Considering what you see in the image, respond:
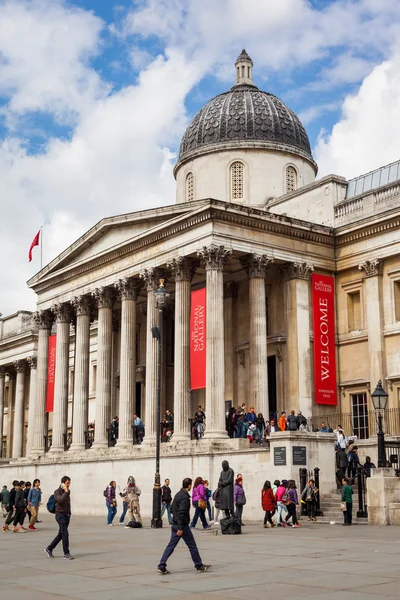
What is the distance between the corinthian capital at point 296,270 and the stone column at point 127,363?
294 inches

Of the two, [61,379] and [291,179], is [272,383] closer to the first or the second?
[291,179]

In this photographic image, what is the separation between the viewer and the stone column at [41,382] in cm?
4444

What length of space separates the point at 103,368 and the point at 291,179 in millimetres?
14076

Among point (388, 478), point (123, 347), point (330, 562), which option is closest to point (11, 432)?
point (123, 347)

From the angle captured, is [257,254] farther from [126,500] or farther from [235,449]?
[126,500]

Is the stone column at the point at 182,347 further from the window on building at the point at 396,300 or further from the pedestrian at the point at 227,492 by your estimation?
the pedestrian at the point at 227,492

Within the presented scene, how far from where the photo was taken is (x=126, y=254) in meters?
39.4

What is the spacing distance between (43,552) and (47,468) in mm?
23296

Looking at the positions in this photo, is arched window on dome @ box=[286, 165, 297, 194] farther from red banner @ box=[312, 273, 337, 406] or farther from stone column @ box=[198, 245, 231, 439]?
stone column @ box=[198, 245, 231, 439]

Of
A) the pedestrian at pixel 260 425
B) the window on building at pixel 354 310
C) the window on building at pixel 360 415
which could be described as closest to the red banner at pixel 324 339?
the window on building at pixel 354 310

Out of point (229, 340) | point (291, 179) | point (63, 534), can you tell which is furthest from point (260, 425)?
point (291, 179)

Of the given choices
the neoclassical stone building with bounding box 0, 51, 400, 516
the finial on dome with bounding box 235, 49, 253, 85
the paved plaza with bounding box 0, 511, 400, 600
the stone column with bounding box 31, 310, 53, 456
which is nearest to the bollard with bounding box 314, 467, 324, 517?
the paved plaza with bounding box 0, 511, 400, 600

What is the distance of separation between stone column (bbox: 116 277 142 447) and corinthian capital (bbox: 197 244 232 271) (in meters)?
6.60

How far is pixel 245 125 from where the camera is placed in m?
43.2
